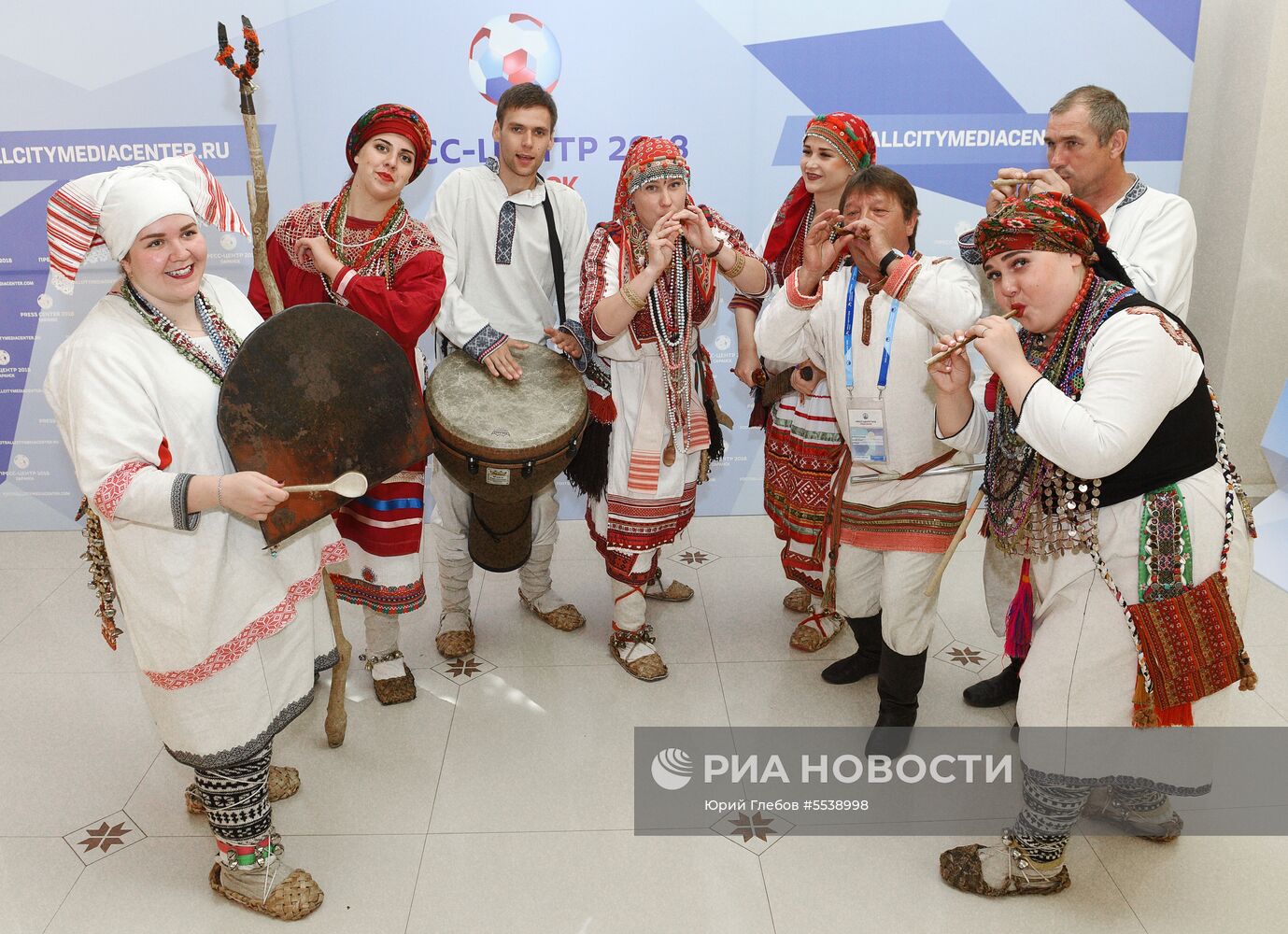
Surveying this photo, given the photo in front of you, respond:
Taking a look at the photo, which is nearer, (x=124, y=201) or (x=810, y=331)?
(x=124, y=201)

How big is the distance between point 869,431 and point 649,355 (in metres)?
0.75

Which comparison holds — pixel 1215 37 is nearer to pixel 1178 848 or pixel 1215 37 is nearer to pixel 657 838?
pixel 1178 848

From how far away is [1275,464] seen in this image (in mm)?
4137

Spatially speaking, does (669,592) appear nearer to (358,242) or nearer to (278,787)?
(278,787)

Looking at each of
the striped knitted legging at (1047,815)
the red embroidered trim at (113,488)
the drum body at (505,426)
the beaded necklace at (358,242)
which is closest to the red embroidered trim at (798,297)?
the drum body at (505,426)

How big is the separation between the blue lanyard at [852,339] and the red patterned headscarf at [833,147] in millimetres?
480

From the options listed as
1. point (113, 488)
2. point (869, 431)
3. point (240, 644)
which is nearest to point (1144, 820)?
point (869, 431)

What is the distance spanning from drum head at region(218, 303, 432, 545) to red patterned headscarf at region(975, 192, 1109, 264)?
1317 mm

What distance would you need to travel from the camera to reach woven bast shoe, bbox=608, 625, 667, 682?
3098 millimetres

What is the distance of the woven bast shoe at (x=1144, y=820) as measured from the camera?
2.36 meters

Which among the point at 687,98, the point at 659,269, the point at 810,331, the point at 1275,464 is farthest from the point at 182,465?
the point at 1275,464

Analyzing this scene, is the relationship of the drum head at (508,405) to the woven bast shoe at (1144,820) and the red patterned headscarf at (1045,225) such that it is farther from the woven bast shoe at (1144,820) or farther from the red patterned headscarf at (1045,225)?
the woven bast shoe at (1144,820)

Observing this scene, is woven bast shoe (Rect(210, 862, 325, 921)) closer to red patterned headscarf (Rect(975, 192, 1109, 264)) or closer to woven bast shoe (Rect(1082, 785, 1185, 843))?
woven bast shoe (Rect(1082, 785, 1185, 843))

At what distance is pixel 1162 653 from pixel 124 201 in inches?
85.8
